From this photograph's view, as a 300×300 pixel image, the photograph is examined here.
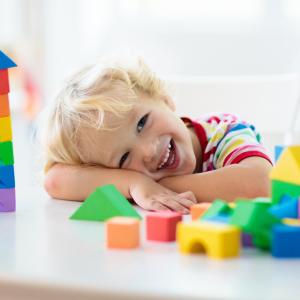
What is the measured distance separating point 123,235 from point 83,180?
42cm

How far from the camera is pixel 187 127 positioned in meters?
1.18

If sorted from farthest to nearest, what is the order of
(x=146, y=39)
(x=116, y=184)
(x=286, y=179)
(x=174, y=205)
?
(x=146, y=39) < (x=116, y=184) < (x=174, y=205) < (x=286, y=179)

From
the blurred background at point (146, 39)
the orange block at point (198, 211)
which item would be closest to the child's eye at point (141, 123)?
the orange block at point (198, 211)

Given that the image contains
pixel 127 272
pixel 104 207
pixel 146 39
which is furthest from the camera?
pixel 146 39

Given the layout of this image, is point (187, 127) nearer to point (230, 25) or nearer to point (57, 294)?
point (57, 294)

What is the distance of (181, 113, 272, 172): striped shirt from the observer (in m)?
1.01

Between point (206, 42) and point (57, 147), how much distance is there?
1556 mm

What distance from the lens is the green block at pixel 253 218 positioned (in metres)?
0.54

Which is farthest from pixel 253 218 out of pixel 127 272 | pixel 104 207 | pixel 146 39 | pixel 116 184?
pixel 146 39

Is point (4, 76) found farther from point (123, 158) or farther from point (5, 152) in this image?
point (123, 158)

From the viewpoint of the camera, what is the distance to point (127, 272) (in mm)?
495

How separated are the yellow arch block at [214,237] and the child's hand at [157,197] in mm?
276

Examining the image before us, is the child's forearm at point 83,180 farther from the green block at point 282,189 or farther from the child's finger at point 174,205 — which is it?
the green block at point 282,189

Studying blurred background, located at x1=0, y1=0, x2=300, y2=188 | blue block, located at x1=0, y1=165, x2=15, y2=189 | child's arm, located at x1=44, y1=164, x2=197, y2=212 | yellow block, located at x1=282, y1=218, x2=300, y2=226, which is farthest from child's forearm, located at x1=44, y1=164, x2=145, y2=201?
blurred background, located at x1=0, y1=0, x2=300, y2=188
